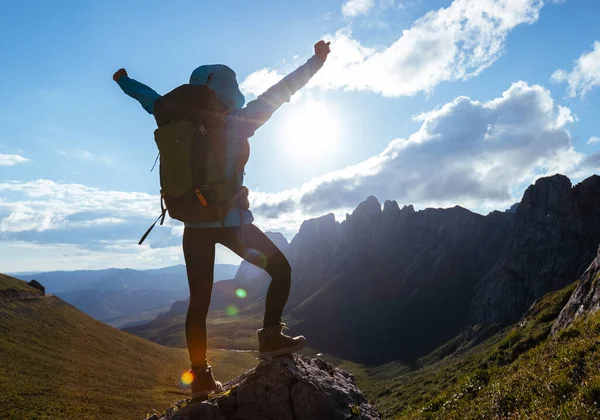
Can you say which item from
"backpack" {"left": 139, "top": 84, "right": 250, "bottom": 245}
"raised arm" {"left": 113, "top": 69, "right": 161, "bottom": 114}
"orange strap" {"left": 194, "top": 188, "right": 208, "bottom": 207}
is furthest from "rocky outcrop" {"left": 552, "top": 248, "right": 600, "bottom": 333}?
"raised arm" {"left": 113, "top": 69, "right": 161, "bottom": 114}

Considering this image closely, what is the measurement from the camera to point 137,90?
7527 millimetres

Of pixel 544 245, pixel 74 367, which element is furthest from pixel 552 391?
pixel 544 245

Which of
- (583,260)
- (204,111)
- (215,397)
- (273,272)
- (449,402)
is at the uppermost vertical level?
(204,111)

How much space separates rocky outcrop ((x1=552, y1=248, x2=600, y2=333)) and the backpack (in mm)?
15625

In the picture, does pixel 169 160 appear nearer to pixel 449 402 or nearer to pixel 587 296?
pixel 449 402

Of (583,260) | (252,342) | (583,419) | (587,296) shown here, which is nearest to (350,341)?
(252,342)

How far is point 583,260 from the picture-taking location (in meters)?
131

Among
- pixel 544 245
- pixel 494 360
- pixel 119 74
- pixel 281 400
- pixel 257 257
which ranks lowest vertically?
pixel 494 360

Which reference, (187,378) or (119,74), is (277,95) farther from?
(187,378)

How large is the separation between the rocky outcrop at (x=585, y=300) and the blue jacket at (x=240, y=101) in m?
14.9

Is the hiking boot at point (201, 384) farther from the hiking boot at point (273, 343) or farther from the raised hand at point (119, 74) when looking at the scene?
the raised hand at point (119, 74)

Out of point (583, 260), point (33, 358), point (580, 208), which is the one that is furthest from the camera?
point (580, 208)

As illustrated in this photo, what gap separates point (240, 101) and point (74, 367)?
88.7 metres

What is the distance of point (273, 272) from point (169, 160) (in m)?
2.67
